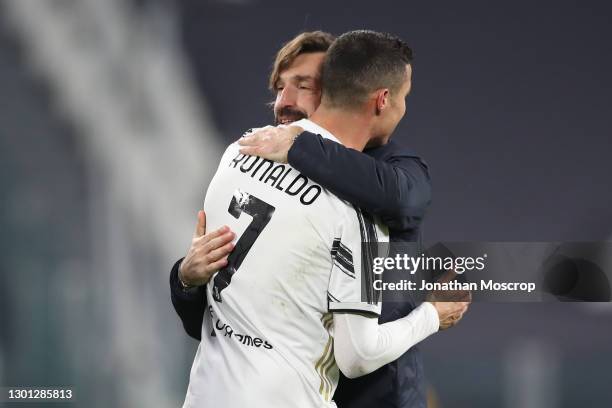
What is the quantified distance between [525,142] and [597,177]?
34 cm

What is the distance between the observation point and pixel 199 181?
3680 mm

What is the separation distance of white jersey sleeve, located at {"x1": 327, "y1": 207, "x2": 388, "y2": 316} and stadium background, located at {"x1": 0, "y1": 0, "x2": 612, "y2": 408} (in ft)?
7.38

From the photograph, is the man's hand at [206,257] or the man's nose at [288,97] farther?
the man's nose at [288,97]

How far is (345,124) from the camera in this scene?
4.83 feet

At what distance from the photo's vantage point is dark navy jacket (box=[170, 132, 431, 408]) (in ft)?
4.53

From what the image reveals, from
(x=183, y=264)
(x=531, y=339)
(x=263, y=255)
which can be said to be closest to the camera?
(x=263, y=255)

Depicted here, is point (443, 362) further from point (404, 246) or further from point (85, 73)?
point (404, 246)

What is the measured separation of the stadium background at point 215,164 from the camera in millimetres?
3615

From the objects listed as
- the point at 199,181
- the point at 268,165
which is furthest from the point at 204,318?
the point at 199,181

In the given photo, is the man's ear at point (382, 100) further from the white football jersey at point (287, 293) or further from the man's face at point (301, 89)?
the man's face at point (301, 89)

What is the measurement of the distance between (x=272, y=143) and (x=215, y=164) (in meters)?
2.26

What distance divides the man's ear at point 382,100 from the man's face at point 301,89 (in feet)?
0.96

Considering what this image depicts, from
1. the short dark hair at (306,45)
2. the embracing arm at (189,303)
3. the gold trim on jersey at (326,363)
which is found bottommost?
the gold trim on jersey at (326,363)

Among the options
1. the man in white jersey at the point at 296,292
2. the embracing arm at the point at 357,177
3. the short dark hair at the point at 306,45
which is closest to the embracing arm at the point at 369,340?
the man in white jersey at the point at 296,292
